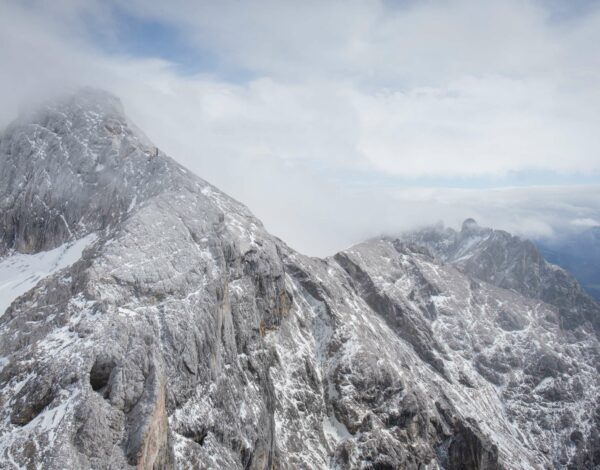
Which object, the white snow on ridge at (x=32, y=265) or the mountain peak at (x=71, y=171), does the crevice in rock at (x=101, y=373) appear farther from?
the mountain peak at (x=71, y=171)

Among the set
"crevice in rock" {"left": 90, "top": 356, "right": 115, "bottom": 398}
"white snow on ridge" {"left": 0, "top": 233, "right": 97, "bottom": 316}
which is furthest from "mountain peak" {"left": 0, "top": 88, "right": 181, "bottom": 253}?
"crevice in rock" {"left": 90, "top": 356, "right": 115, "bottom": 398}

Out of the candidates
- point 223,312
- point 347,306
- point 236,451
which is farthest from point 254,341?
point 347,306

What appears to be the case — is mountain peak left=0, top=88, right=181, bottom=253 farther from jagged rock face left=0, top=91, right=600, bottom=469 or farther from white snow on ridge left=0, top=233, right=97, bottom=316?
white snow on ridge left=0, top=233, right=97, bottom=316

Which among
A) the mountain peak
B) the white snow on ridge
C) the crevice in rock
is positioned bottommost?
the white snow on ridge

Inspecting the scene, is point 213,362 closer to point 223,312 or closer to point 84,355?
point 223,312

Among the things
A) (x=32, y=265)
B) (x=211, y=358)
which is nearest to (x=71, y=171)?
(x=32, y=265)

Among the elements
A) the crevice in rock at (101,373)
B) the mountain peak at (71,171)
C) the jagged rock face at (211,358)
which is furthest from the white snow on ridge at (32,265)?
the crevice in rock at (101,373)

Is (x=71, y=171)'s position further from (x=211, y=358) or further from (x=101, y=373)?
(x=101, y=373)
